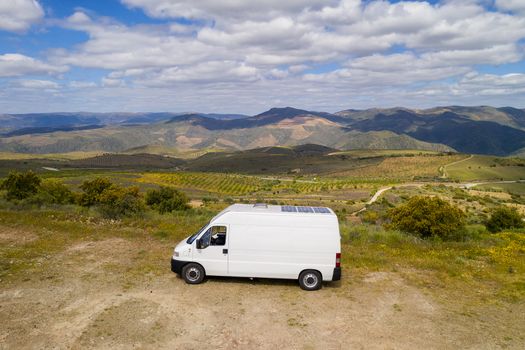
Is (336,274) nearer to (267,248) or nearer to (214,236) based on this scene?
(267,248)

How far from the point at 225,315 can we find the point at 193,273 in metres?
2.67

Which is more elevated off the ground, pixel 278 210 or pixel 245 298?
pixel 278 210

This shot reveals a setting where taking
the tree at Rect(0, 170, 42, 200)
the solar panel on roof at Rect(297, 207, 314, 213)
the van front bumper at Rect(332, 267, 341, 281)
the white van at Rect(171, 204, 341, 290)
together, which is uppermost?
the solar panel on roof at Rect(297, 207, 314, 213)

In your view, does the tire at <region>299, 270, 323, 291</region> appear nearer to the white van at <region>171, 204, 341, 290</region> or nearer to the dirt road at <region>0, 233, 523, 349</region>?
the white van at <region>171, 204, 341, 290</region>

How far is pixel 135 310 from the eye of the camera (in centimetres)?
1112

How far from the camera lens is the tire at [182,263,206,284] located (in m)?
13.2

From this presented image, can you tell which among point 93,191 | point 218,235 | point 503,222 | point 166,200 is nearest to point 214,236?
point 218,235

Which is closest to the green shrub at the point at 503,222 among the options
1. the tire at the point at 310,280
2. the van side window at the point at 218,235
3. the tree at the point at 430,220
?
the tree at the point at 430,220

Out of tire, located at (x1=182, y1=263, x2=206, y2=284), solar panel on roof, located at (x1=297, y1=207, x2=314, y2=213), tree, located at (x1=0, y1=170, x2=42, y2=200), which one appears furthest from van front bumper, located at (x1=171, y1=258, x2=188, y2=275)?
tree, located at (x1=0, y1=170, x2=42, y2=200)

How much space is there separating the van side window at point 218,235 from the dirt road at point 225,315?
1441 millimetres

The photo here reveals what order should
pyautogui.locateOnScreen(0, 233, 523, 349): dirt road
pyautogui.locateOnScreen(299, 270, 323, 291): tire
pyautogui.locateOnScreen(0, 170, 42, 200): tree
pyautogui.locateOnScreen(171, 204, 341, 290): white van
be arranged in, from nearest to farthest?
pyautogui.locateOnScreen(0, 233, 523, 349): dirt road, pyautogui.locateOnScreen(171, 204, 341, 290): white van, pyautogui.locateOnScreen(299, 270, 323, 291): tire, pyautogui.locateOnScreen(0, 170, 42, 200): tree

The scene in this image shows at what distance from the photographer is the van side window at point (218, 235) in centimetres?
1329

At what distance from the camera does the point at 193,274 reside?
1327 cm

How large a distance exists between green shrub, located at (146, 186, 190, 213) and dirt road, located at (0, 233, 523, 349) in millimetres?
26555
